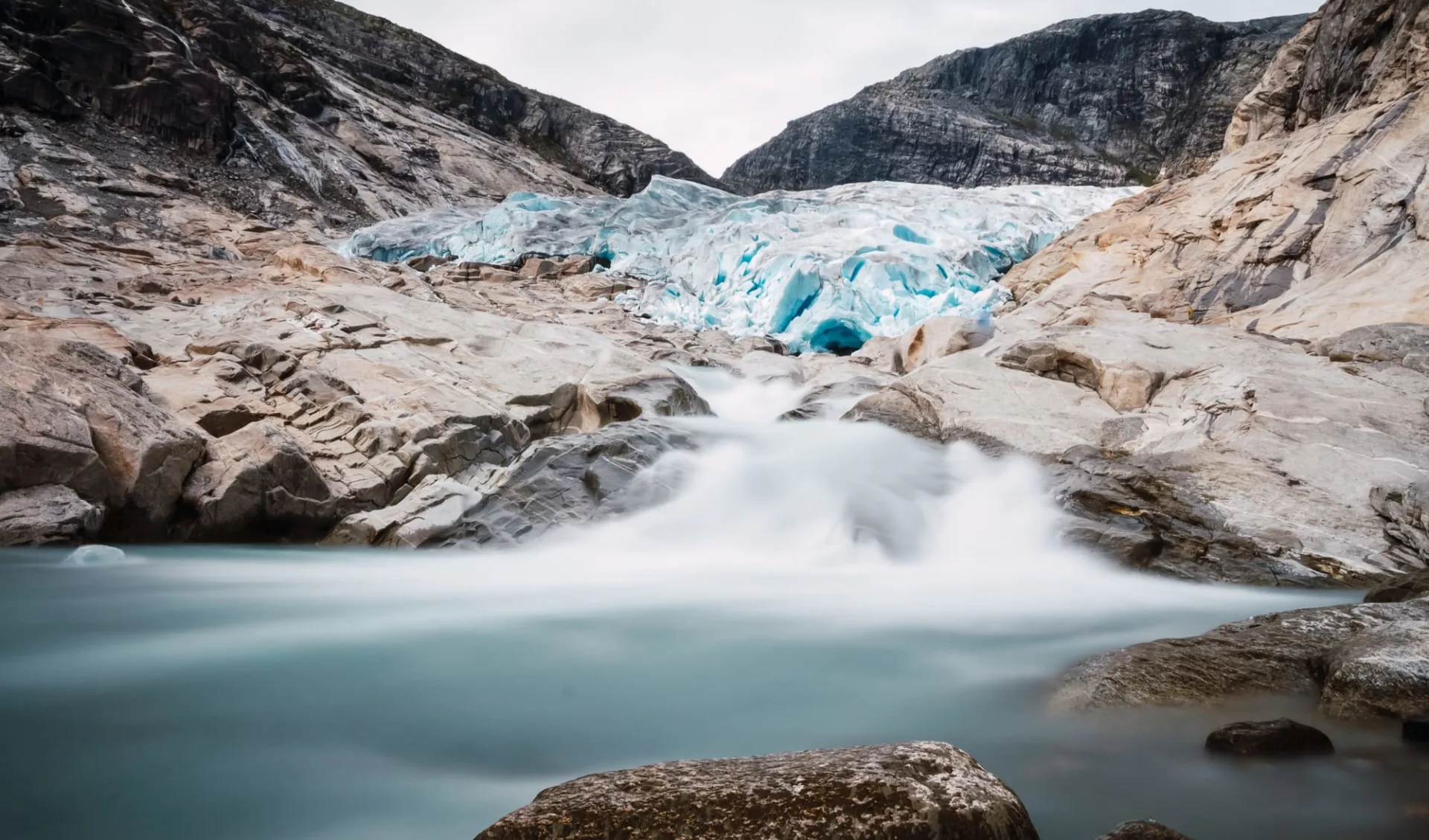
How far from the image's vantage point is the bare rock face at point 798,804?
5.88 feet

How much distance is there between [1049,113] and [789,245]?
41.6 m

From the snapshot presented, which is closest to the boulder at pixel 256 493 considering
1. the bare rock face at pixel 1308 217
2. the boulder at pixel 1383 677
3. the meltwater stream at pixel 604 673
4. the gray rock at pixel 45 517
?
the meltwater stream at pixel 604 673

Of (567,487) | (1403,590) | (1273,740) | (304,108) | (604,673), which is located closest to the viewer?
(1273,740)

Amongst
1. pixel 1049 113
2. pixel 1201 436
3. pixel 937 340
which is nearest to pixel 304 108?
pixel 937 340

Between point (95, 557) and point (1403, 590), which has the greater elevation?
point (1403, 590)

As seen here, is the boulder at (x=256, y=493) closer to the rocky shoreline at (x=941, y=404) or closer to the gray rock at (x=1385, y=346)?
the rocky shoreline at (x=941, y=404)

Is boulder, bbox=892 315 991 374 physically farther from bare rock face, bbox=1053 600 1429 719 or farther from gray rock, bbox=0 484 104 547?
gray rock, bbox=0 484 104 547

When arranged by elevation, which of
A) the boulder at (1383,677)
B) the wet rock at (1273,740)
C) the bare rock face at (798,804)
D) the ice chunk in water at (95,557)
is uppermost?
the boulder at (1383,677)

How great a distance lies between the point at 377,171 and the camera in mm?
32375

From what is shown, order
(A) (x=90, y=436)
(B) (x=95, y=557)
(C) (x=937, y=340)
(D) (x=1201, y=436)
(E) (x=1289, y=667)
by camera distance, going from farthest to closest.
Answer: (C) (x=937, y=340)
(D) (x=1201, y=436)
(A) (x=90, y=436)
(B) (x=95, y=557)
(E) (x=1289, y=667)

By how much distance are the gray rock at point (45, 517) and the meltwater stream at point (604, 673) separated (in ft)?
0.75

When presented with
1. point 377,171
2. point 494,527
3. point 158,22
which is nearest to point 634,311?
point 494,527

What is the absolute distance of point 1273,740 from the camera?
2611mm

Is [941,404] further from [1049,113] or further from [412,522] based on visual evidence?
[1049,113]
